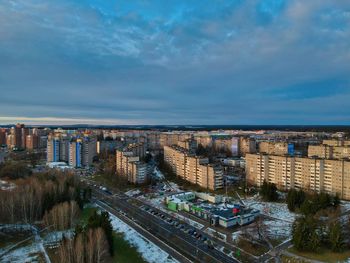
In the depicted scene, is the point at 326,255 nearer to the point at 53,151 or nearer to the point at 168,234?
the point at 168,234

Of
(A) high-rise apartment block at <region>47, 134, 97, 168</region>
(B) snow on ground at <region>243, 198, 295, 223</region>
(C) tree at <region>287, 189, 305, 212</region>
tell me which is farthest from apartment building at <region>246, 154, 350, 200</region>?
(A) high-rise apartment block at <region>47, 134, 97, 168</region>

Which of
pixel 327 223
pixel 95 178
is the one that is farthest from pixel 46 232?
pixel 95 178

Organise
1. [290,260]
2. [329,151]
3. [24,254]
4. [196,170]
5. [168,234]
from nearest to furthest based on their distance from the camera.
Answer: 1. [290,260]
2. [24,254]
3. [168,234]
4. [196,170]
5. [329,151]

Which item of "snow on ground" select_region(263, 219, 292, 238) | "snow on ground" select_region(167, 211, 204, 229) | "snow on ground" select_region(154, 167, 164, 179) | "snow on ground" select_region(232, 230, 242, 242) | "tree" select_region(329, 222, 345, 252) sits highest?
"tree" select_region(329, 222, 345, 252)

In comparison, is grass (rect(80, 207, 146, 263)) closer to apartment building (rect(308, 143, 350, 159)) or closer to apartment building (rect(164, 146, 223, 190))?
apartment building (rect(164, 146, 223, 190))

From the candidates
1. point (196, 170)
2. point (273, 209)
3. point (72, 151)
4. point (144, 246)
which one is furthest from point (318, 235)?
point (72, 151)

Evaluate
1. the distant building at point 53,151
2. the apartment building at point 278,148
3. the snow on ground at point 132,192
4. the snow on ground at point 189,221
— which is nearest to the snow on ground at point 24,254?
the snow on ground at point 189,221
